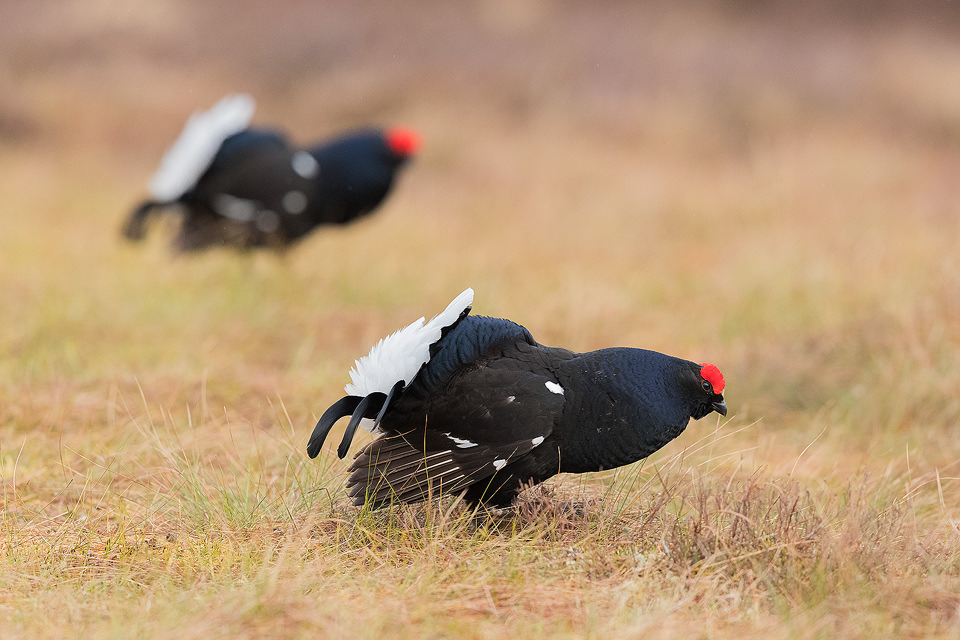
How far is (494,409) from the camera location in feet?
8.40

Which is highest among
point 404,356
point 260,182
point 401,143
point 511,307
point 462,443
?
point 401,143

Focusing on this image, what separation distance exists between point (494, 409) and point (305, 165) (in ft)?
14.0

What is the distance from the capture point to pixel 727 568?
7.77ft

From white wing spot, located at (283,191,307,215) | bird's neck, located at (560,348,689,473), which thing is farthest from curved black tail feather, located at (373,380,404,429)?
white wing spot, located at (283,191,307,215)

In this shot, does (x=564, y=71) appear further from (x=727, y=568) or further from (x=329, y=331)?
(x=727, y=568)

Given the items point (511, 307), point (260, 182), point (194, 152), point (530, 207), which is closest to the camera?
point (511, 307)

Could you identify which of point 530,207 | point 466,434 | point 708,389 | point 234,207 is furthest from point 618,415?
point 530,207

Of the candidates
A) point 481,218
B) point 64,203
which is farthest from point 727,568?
point 64,203

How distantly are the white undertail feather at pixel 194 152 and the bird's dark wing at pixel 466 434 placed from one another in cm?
424

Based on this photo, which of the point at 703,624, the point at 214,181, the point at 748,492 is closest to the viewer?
the point at 703,624

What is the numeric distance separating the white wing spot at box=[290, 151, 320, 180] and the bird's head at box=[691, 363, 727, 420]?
14.0 feet

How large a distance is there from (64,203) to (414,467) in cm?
714

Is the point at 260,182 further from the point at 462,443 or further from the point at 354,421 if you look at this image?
the point at 462,443

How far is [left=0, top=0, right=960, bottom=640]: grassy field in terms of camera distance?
2.29 metres
